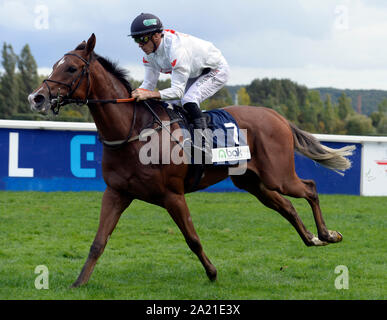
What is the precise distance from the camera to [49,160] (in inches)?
440

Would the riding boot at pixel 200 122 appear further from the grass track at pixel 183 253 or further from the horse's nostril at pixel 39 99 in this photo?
A: the horse's nostril at pixel 39 99

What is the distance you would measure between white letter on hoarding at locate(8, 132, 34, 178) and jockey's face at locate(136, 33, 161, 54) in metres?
6.82

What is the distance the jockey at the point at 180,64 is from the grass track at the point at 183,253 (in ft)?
4.98

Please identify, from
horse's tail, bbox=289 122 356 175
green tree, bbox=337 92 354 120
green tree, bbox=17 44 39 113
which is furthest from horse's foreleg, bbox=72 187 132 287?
green tree, bbox=337 92 354 120

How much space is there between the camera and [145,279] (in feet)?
17.1

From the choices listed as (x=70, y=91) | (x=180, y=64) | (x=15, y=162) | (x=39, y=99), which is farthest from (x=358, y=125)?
(x=39, y=99)

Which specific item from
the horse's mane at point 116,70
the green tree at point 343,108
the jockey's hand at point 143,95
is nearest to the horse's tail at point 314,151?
the jockey's hand at point 143,95

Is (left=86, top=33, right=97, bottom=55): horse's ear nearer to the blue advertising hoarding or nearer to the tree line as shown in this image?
the blue advertising hoarding

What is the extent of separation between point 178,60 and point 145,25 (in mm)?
391

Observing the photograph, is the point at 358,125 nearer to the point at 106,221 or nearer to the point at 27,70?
the point at 27,70

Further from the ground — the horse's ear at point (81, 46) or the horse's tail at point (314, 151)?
the horse's ear at point (81, 46)

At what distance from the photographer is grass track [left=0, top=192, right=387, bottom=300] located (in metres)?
4.75

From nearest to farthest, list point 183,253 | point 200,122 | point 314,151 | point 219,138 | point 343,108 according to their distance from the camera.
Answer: point 200,122 < point 219,138 < point 314,151 < point 183,253 < point 343,108

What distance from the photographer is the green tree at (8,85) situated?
36.9 meters
